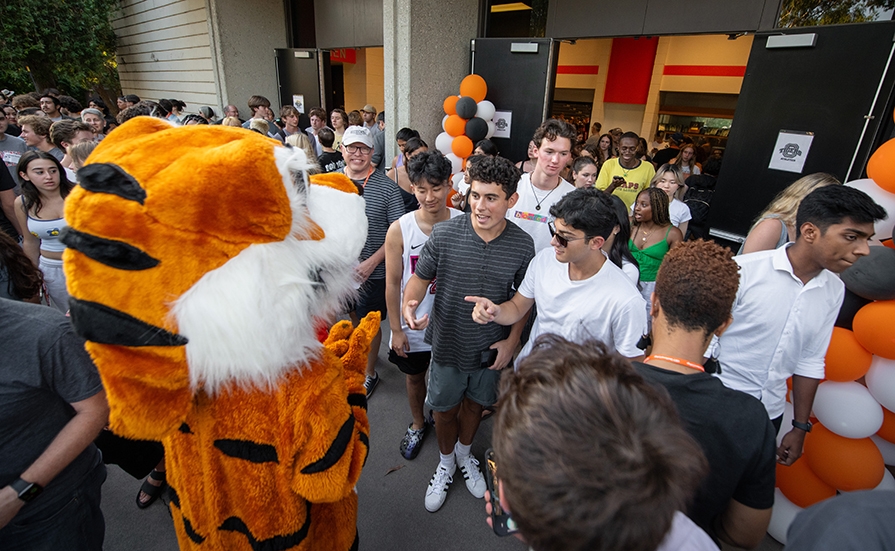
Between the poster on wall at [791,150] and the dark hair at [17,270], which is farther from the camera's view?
the poster on wall at [791,150]

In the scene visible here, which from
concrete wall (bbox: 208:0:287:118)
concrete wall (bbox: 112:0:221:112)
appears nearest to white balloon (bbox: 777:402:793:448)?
concrete wall (bbox: 208:0:287:118)

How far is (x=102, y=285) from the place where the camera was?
83 cm

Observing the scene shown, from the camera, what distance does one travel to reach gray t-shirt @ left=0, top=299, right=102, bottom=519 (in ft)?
3.95

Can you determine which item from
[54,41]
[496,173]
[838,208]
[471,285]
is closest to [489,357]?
[471,285]

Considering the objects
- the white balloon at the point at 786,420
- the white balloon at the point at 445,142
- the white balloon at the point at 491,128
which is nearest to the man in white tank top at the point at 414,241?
the white balloon at the point at 786,420

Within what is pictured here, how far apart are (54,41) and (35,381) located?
1712cm

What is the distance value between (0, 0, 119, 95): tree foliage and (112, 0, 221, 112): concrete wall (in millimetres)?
721

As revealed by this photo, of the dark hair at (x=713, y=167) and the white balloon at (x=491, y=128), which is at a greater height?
the white balloon at (x=491, y=128)

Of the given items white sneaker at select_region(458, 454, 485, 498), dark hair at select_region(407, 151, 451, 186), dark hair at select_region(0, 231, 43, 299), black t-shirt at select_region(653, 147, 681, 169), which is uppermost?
dark hair at select_region(407, 151, 451, 186)

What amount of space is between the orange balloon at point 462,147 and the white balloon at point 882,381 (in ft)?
16.1

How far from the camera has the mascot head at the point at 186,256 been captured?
0.82 m

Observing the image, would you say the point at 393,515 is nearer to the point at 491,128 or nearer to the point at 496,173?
the point at 496,173

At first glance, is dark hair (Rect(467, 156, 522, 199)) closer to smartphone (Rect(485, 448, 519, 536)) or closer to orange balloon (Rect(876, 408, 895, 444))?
smartphone (Rect(485, 448, 519, 536))

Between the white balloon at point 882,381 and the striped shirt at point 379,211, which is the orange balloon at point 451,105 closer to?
the striped shirt at point 379,211
